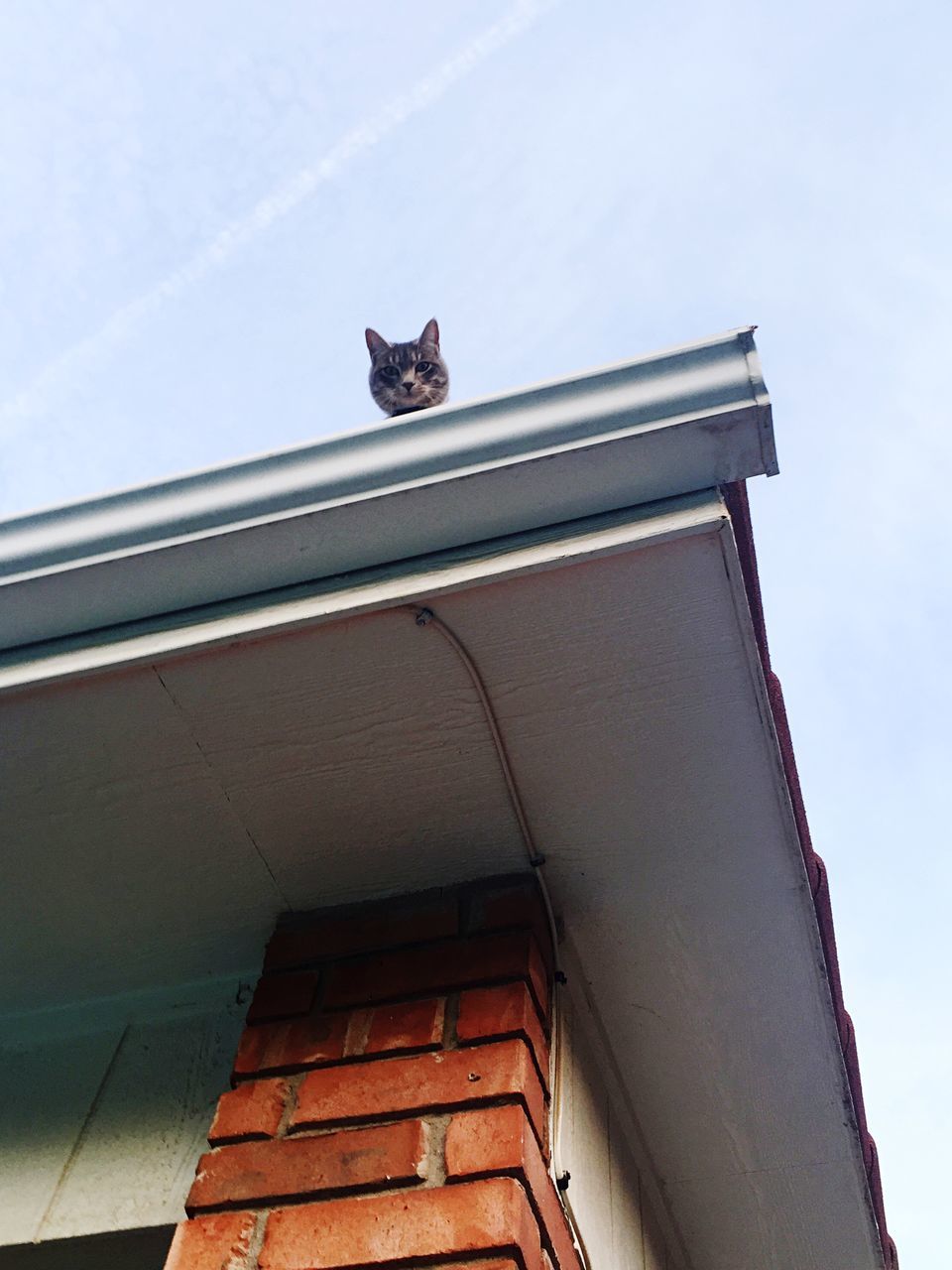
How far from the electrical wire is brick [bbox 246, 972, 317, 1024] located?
0.36 metres

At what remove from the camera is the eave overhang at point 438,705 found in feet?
4.44

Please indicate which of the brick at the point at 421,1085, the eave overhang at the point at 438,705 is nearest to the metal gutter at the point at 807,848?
the eave overhang at the point at 438,705

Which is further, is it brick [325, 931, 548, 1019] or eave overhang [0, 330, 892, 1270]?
brick [325, 931, 548, 1019]

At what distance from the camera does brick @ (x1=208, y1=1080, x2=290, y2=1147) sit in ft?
4.70

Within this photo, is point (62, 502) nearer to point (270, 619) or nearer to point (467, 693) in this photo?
point (270, 619)

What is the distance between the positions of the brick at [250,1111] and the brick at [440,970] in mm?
148

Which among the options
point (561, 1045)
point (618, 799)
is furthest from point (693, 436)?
point (561, 1045)

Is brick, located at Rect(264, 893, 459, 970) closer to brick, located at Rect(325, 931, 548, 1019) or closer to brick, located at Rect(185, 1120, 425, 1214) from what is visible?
brick, located at Rect(325, 931, 548, 1019)

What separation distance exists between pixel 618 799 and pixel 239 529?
0.64m

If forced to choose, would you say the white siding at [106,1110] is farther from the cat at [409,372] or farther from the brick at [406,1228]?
the cat at [409,372]

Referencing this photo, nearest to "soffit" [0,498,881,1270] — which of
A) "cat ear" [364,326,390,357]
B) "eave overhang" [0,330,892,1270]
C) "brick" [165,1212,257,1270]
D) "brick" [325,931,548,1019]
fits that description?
"eave overhang" [0,330,892,1270]

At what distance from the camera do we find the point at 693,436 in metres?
1.31

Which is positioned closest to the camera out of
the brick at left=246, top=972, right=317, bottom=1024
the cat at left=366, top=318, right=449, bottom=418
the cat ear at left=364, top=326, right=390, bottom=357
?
the brick at left=246, top=972, right=317, bottom=1024

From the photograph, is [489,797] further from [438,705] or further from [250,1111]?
[250,1111]
